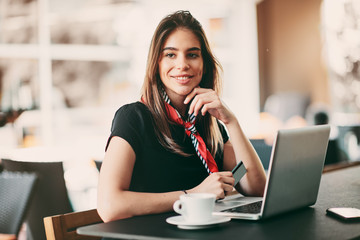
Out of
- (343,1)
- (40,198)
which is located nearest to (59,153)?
(40,198)

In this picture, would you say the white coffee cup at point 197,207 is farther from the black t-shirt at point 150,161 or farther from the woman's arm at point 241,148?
the woman's arm at point 241,148

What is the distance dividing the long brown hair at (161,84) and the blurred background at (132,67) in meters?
2.01

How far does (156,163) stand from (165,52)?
41cm

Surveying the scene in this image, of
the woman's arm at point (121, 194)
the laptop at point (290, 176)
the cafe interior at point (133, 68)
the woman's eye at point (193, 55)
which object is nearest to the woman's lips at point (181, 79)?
the woman's eye at point (193, 55)

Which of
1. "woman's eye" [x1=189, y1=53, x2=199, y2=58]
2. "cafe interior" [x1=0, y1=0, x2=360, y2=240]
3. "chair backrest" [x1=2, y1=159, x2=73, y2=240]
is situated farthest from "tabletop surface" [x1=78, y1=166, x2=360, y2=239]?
"cafe interior" [x1=0, y1=0, x2=360, y2=240]

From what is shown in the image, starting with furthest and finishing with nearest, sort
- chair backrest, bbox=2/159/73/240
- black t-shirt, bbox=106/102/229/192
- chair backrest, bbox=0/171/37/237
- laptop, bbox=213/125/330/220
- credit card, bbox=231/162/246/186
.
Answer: chair backrest, bbox=2/159/73/240 → chair backrest, bbox=0/171/37/237 → black t-shirt, bbox=106/102/229/192 → credit card, bbox=231/162/246/186 → laptop, bbox=213/125/330/220

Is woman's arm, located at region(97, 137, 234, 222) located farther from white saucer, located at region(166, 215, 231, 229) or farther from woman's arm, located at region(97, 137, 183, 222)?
white saucer, located at region(166, 215, 231, 229)

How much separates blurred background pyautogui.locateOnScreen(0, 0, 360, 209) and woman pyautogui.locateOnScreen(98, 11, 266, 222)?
2.10m

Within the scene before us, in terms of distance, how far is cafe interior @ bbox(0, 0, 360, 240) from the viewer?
5.41 m

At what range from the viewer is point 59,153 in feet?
19.4

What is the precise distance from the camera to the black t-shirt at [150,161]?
64.0 inches

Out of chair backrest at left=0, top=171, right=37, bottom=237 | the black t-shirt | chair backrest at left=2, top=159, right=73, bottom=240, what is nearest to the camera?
the black t-shirt

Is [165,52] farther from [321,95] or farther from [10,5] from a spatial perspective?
[321,95]

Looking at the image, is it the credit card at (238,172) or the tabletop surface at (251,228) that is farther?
the credit card at (238,172)
